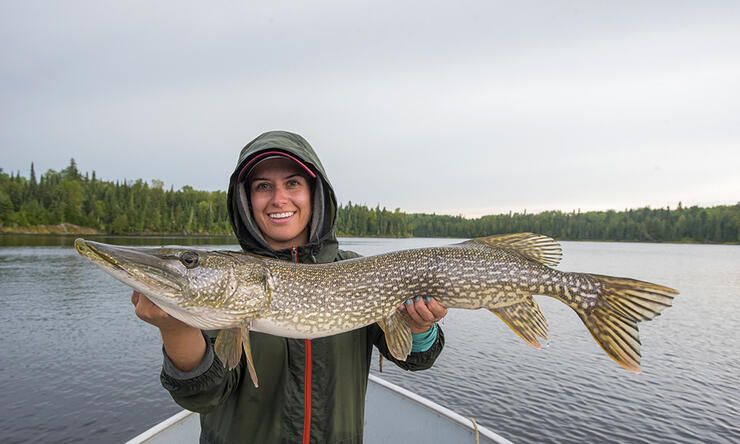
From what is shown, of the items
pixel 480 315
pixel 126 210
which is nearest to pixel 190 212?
pixel 126 210

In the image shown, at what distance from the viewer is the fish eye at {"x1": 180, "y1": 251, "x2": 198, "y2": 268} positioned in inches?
69.4

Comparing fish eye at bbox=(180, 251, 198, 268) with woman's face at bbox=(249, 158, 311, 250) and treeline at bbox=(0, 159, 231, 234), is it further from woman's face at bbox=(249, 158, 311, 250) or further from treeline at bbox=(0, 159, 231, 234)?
treeline at bbox=(0, 159, 231, 234)

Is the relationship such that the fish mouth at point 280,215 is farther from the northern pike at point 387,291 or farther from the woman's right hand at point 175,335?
the woman's right hand at point 175,335

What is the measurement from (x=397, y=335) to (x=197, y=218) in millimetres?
75374

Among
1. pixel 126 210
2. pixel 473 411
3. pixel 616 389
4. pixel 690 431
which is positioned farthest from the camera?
pixel 126 210

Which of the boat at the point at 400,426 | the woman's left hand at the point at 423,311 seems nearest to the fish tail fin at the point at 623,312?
the woman's left hand at the point at 423,311

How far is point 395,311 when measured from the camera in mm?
2100

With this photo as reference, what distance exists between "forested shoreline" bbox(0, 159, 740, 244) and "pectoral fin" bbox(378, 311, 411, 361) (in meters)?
59.0

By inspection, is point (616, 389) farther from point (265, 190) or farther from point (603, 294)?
point (265, 190)

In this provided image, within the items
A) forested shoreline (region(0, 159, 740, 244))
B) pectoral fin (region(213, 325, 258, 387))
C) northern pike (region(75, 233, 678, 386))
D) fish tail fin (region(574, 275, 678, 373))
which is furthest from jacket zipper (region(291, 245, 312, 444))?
forested shoreline (region(0, 159, 740, 244))

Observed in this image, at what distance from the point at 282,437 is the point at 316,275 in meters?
0.75

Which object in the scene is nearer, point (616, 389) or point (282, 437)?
point (282, 437)

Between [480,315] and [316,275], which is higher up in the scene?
[316,275]

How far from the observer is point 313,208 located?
7.91ft
